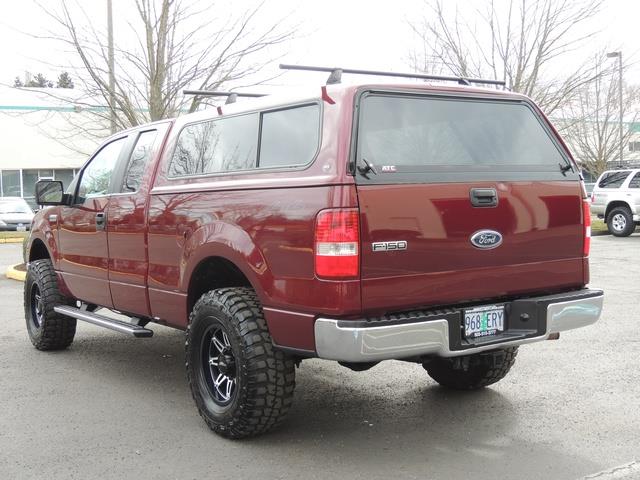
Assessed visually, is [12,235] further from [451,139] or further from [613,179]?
[451,139]

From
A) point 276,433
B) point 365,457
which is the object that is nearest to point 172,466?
point 276,433

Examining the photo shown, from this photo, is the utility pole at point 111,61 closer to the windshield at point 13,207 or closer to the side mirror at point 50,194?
the side mirror at point 50,194

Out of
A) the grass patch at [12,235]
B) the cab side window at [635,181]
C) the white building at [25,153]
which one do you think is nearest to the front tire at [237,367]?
the cab side window at [635,181]

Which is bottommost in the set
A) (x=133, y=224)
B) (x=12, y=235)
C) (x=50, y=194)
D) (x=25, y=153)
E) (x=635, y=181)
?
(x=12, y=235)

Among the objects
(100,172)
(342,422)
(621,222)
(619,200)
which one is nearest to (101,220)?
(100,172)

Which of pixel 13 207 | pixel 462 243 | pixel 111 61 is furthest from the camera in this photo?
pixel 13 207

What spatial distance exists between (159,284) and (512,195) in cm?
241

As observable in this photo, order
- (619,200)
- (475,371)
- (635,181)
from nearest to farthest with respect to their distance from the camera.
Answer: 1. (475,371)
2. (635,181)
3. (619,200)

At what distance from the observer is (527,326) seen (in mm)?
4156

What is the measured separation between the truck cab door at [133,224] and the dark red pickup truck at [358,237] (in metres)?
0.10

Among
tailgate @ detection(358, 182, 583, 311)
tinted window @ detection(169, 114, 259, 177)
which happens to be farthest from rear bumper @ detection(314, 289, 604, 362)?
tinted window @ detection(169, 114, 259, 177)

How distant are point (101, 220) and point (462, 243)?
9.85 feet

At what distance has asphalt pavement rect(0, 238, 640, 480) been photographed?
152 inches

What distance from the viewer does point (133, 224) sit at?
5238 millimetres
